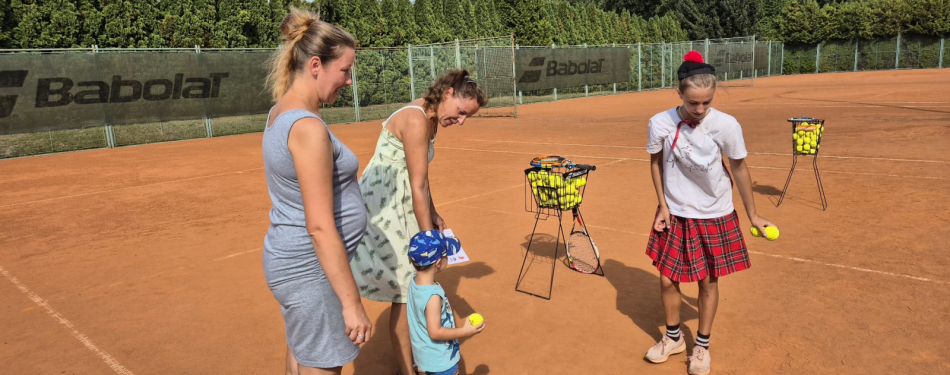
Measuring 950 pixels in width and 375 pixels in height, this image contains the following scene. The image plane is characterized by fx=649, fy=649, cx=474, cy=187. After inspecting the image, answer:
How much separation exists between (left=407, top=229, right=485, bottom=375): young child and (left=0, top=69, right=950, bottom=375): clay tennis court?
33.0 inches

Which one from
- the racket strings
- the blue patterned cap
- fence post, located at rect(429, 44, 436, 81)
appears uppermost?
fence post, located at rect(429, 44, 436, 81)

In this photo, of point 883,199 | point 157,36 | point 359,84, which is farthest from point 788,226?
point 157,36

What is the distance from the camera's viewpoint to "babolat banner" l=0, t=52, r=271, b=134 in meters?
14.9

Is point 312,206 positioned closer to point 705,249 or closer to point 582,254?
point 705,249

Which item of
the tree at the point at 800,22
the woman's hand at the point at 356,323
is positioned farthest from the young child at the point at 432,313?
the tree at the point at 800,22

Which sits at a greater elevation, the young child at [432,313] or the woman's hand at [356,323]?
the woman's hand at [356,323]

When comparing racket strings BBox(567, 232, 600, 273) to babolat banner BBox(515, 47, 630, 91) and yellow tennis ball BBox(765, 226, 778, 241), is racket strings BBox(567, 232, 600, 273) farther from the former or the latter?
babolat banner BBox(515, 47, 630, 91)

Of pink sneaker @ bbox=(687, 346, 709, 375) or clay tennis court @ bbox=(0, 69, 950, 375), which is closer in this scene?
pink sneaker @ bbox=(687, 346, 709, 375)

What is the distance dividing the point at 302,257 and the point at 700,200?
7.22 feet

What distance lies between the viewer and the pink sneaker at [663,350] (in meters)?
3.60

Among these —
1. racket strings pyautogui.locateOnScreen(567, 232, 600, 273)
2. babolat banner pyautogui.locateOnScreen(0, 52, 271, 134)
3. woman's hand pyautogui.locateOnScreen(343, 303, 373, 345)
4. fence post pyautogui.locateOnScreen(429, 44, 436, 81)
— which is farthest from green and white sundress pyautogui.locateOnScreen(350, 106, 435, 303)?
fence post pyautogui.locateOnScreen(429, 44, 436, 81)

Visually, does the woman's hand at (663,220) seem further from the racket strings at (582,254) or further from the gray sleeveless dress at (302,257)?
the gray sleeveless dress at (302,257)

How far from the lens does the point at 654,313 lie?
14.3ft

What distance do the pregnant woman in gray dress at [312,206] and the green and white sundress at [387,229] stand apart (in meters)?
1.05
